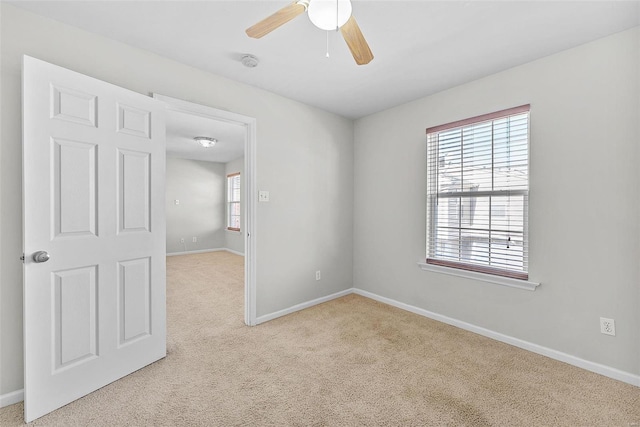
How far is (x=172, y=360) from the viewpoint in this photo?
2.21 meters

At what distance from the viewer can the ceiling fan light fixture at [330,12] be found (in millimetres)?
1359

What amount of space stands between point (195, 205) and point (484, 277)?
6793 mm

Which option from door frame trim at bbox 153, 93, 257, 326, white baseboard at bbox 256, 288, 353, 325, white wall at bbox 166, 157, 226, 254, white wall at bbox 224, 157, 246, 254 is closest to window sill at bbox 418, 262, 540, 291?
white baseboard at bbox 256, 288, 353, 325

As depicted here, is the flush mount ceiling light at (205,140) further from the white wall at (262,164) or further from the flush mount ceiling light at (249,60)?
the flush mount ceiling light at (249,60)

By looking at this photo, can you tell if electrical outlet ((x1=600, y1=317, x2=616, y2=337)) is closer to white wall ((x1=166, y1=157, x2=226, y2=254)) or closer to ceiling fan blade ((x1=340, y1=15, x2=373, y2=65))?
ceiling fan blade ((x1=340, y1=15, x2=373, y2=65))

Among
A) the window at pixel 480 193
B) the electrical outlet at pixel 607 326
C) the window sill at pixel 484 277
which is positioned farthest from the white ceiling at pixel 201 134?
the electrical outlet at pixel 607 326

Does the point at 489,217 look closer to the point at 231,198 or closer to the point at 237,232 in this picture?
the point at 237,232

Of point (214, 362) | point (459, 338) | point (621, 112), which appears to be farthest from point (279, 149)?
point (621, 112)

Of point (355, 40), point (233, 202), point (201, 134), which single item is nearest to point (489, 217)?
point (355, 40)

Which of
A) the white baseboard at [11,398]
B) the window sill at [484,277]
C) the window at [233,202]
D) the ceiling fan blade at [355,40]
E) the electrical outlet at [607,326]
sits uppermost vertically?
the ceiling fan blade at [355,40]

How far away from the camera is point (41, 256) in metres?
1.63

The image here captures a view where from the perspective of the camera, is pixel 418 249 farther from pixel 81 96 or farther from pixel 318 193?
pixel 81 96

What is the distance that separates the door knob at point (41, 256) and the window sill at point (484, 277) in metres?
3.12

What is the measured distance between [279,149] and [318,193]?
2.47 feet
